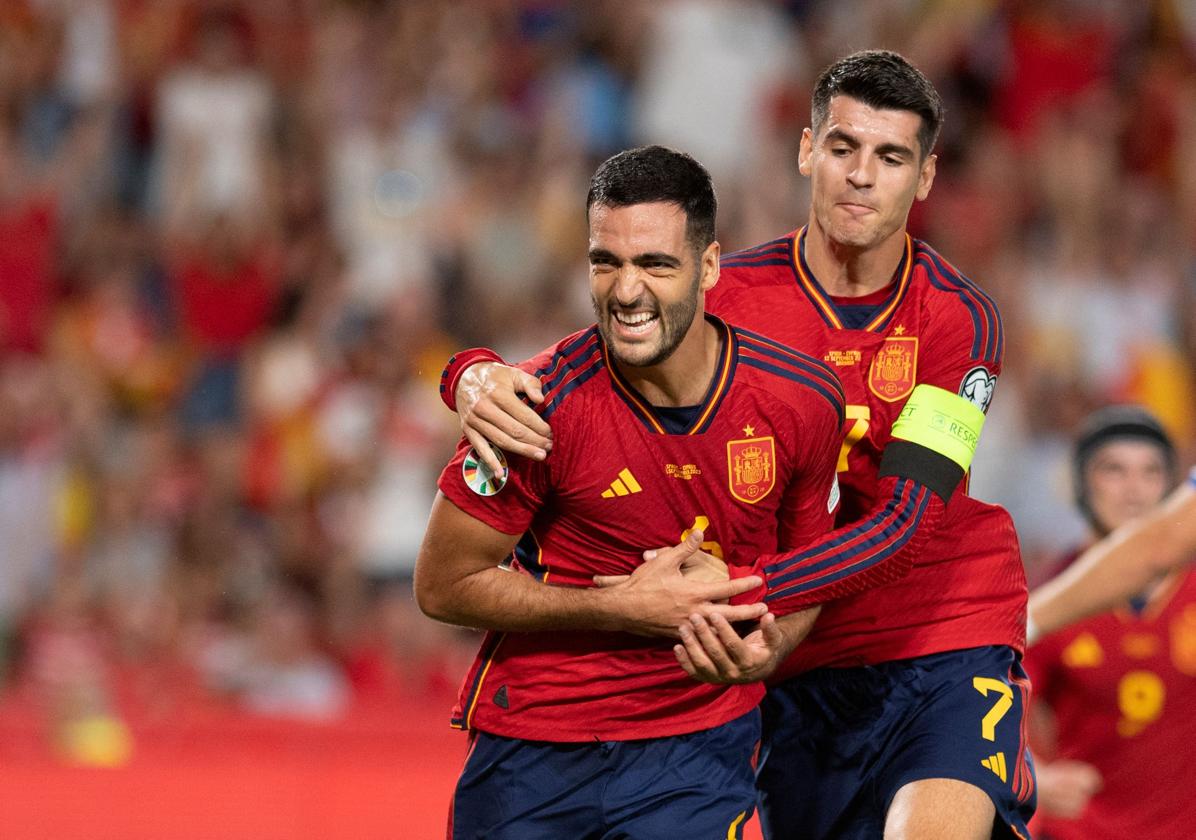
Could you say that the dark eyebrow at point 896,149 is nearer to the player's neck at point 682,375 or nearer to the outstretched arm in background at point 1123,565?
the player's neck at point 682,375

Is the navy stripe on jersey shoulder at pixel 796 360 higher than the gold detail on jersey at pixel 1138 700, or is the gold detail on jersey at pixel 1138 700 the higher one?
the navy stripe on jersey shoulder at pixel 796 360

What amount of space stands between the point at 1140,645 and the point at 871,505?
1388 mm

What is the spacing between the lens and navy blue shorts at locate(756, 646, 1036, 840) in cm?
459

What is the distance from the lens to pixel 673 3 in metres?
11.0

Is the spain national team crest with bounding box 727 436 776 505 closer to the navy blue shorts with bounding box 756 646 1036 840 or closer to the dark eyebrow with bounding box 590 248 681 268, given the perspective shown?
the dark eyebrow with bounding box 590 248 681 268

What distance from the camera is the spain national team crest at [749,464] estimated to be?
14.0 ft

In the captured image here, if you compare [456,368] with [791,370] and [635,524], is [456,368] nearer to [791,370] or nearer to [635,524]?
[635,524]

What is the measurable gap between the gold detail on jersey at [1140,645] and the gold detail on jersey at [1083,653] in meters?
0.07

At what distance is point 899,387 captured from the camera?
4609 millimetres

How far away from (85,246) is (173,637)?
8.10ft

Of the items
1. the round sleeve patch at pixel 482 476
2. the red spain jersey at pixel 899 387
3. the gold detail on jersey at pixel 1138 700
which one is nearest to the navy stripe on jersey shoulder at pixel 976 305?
the red spain jersey at pixel 899 387

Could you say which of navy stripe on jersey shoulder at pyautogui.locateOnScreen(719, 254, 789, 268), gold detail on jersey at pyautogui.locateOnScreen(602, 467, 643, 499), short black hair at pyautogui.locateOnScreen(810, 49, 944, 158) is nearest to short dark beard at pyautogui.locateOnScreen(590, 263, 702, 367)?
gold detail on jersey at pyautogui.locateOnScreen(602, 467, 643, 499)

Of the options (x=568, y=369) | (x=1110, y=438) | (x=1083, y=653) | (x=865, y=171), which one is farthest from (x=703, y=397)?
(x=1110, y=438)

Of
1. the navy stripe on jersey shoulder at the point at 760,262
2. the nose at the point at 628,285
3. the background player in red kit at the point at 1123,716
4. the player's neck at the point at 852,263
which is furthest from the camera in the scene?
the background player in red kit at the point at 1123,716
